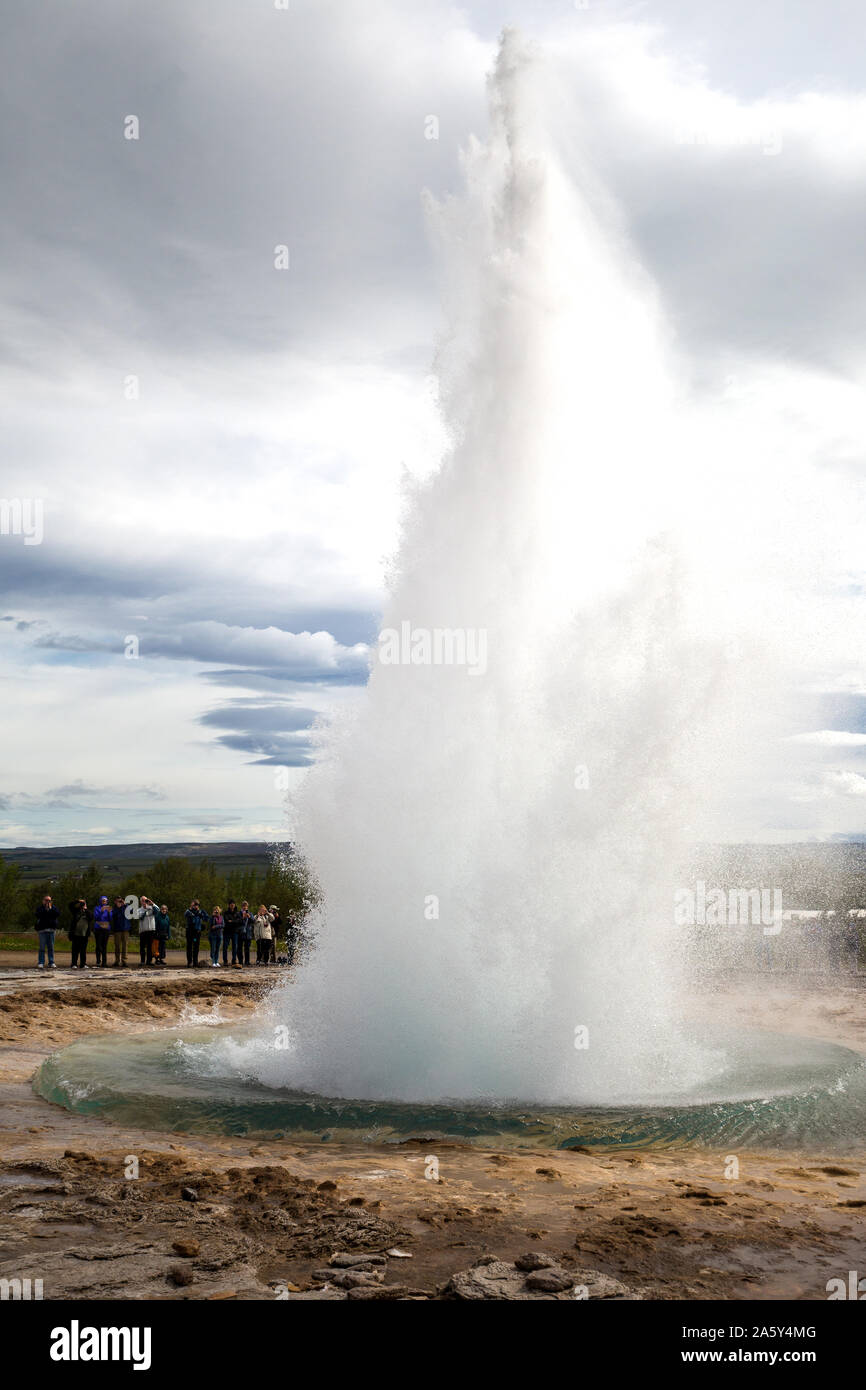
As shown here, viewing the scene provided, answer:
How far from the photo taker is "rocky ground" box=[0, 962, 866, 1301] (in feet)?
15.9

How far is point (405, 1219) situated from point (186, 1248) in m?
1.37

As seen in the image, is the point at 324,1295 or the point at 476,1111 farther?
the point at 476,1111

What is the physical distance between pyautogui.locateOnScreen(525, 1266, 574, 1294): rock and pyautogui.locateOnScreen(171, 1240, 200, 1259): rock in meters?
1.82

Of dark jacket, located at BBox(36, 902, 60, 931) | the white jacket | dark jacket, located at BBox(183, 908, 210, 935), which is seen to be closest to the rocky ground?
dark jacket, located at BBox(36, 902, 60, 931)

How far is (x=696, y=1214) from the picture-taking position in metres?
6.11

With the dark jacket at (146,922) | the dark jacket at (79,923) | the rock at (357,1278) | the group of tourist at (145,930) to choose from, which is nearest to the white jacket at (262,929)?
the group of tourist at (145,930)

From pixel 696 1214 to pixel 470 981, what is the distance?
4.45 metres

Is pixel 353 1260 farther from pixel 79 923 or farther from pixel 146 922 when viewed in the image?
pixel 146 922

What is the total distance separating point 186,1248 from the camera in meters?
5.24

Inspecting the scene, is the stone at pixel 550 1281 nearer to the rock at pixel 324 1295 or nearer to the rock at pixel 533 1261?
the rock at pixel 533 1261

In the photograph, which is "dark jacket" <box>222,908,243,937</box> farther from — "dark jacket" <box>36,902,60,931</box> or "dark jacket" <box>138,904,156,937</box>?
"dark jacket" <box>36,902,60,931</box>

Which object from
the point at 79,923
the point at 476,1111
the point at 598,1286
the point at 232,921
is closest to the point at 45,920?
the point at 79,923
